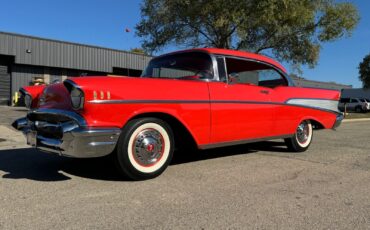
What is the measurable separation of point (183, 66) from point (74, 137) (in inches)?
87.6

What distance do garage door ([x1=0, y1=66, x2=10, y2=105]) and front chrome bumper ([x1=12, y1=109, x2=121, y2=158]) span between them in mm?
23783

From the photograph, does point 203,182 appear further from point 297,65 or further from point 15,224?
point 297,65

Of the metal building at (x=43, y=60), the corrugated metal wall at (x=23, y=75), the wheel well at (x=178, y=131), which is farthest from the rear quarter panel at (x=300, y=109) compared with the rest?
the corrugated metal wall at (x=23, y=75)

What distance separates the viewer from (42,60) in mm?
26656

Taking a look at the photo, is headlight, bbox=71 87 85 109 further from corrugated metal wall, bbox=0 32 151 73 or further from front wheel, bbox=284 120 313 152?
corrugated metal wall, bbox=0 32 151 73

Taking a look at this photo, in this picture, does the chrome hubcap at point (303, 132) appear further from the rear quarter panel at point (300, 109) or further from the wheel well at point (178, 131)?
the wheel well at point (178, 131)

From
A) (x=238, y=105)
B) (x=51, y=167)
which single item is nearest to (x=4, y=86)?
(x=51, y=167)

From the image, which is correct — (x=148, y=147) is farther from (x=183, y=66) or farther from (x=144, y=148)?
(x=183, y=66)

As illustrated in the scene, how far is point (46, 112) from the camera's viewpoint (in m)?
4.48

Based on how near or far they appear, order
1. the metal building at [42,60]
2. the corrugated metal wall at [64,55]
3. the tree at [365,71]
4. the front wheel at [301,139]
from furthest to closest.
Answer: the tree at [365,71] < the metal building at [42,60] < the corrugated metal wall at [64,55] < the front wheel at [301,139]

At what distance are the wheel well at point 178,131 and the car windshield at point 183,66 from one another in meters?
0.72

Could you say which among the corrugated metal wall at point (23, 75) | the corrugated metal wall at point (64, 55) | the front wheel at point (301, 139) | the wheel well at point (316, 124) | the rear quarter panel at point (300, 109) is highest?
the corrugated metal wall at point (64, 55)

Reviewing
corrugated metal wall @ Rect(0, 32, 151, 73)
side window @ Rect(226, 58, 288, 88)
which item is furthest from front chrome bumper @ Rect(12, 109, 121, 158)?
corrugated metal wall @ Rect(0, 32, 151, 73)

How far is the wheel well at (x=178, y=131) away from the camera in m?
4.71
